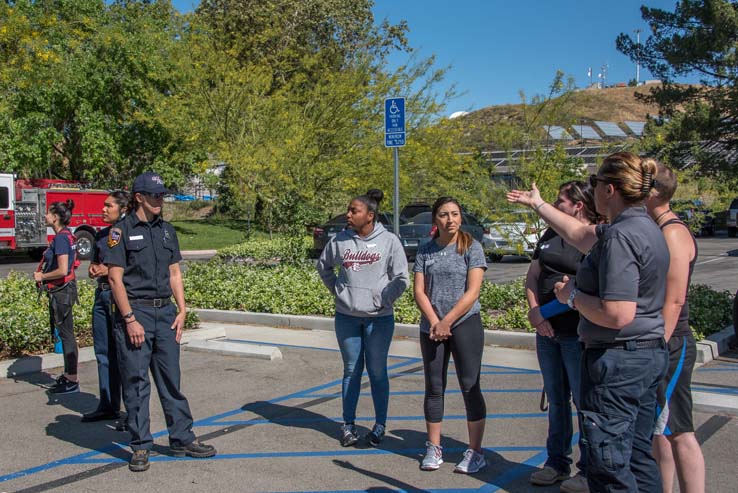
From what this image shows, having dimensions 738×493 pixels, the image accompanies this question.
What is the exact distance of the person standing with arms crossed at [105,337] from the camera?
6305mm

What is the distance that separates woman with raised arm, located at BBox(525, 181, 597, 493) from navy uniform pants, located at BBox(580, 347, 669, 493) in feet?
4.23

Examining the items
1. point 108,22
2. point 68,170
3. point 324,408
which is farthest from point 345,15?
point 324,408

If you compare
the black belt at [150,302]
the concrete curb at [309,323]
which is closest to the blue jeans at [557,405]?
the black belt at [150,302]

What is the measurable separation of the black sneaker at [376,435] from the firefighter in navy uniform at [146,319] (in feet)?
3.83

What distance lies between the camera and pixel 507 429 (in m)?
6.06

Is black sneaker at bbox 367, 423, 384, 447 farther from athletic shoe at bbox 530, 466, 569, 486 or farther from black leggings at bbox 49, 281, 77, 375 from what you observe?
black leggings at bbox 49, 281, 77, 375

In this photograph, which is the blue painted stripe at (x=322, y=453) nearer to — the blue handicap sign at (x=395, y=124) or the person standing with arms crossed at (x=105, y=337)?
the person standing with arms crossed at (x=105, y=337)

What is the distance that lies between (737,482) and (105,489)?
4.00 metres

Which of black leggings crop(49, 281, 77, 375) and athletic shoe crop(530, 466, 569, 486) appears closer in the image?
athletic shoe crop(530, 466, 569, 486)

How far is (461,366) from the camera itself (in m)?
5.08

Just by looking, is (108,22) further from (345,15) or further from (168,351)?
(168,351)

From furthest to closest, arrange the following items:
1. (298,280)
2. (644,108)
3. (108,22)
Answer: (644,108) → (108,22) → (298,280)

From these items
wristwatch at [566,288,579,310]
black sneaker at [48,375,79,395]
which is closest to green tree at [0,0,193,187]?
black sneaker at [48,375,79,395]

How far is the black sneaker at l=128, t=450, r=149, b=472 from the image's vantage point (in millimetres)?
5129
